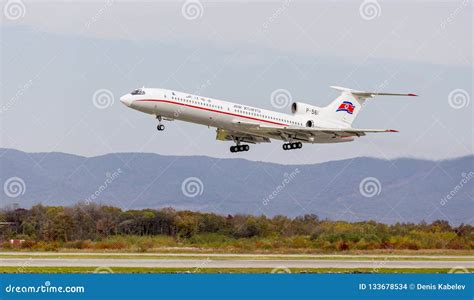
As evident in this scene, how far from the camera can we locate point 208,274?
107 ft

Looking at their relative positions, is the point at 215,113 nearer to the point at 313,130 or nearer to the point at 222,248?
the point at 313,130

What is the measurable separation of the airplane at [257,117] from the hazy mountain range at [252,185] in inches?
156

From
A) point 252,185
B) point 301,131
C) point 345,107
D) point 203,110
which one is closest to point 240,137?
point 301,131

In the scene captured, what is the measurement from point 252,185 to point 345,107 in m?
10.5

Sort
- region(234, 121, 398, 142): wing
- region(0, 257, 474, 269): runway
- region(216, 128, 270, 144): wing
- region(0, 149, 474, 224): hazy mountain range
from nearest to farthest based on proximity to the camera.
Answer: region(0, 257, 474, 269): runway → region(234, 121, 398, 142): wing → region(216, 128, 270, 144): wing → region(0, 149, 474, 224): hazy mountain range

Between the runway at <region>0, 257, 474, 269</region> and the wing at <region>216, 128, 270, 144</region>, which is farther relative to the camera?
the wing at <region>216, 128, 270, 144</region>

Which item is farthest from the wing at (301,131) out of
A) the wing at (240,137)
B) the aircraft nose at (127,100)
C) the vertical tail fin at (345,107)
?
the aircraft nose at (127,100)

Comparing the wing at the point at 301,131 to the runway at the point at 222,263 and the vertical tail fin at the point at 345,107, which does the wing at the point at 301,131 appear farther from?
the runway at the point at 222,263

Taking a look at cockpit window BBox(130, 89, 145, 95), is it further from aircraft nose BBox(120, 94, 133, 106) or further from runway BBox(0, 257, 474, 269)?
runway BBox(0, 257, 474, 269)

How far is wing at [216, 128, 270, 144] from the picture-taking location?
5153 centimetres

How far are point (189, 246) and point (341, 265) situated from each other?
7.70 meters

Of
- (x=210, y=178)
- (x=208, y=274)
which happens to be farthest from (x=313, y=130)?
(x=208, y=274)

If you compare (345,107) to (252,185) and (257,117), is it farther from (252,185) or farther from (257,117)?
(252,185)

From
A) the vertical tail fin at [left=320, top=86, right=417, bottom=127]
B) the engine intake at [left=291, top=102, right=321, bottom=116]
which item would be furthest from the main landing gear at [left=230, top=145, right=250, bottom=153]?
the vertical tail fin at [left=320, top=86, right=417, bottom=127]
